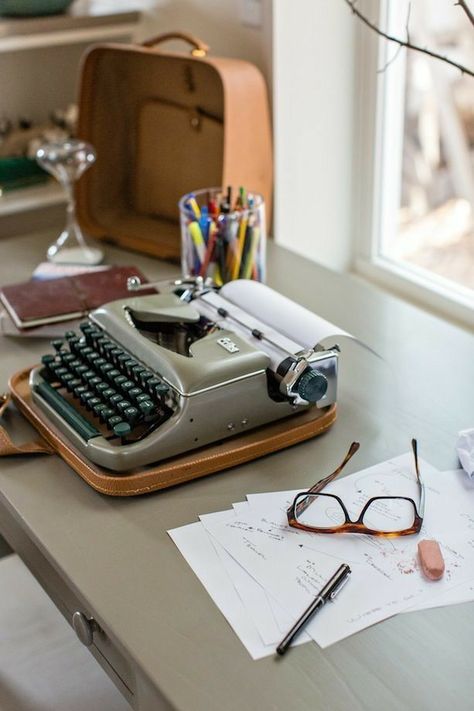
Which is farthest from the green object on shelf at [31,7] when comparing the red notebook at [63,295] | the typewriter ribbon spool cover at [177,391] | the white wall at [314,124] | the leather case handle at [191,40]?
the typewriter ribbon spool cover at [177,391]

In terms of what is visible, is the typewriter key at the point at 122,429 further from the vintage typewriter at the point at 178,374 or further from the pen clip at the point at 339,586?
the pen clip at the point at 339,586

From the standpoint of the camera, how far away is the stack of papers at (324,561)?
0.89 m

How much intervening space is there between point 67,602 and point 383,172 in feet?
4.06

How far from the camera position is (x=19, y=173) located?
2174mm

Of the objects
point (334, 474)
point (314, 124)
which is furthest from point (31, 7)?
point (334, 474)

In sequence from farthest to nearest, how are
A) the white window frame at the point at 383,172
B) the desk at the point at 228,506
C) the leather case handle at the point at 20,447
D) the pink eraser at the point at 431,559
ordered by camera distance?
the white window frame at the point at 383,172, the leather case handle at the point at 20,447, the pink eraser at the point at 431,559, the desk at the point at 228,506


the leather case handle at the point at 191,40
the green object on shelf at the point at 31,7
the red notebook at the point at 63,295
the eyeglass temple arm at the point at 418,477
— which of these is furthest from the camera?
the green object on shelf at the point at 31,7

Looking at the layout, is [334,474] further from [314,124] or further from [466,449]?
[314,124]

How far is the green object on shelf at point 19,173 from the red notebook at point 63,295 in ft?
2.10

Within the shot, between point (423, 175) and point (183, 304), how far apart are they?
1684 mm

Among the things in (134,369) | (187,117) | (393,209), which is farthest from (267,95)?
(134,369)

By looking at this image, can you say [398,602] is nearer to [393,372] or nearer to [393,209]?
[393,372]

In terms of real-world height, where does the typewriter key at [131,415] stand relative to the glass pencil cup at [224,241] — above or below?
below

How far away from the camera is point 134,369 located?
3.84ft
